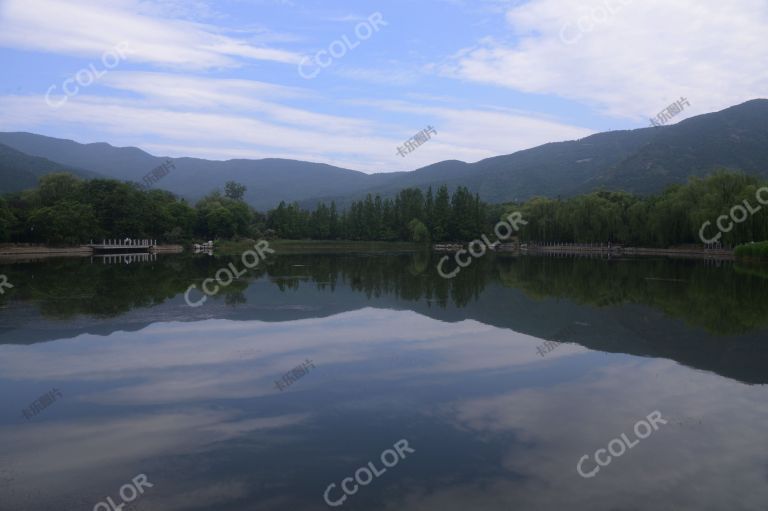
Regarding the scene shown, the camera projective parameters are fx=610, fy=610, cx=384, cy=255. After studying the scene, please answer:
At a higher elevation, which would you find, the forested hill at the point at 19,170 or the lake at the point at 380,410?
the forested hill at the point at 19,170

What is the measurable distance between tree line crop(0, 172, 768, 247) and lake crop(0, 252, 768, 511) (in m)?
48.3

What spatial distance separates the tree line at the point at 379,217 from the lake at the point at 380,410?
48.3 metres

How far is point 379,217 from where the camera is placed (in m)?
95.4

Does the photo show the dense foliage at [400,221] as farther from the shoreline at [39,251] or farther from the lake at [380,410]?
the lake at [380,410]

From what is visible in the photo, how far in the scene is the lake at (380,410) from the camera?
5.61 m

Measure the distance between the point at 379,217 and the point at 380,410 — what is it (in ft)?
289

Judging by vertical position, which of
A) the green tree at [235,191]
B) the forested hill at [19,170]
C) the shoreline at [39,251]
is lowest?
the shoreline at [39,251]


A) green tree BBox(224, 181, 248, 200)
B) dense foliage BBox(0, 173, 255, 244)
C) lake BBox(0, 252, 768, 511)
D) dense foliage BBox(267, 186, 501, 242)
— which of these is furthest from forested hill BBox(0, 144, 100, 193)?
lake BBox(0, 252, 768, 511)

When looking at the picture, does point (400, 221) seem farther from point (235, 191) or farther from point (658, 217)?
point (235, 191)

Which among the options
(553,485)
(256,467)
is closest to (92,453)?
(256,467)

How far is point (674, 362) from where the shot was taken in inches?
434

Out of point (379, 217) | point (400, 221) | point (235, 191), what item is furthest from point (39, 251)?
point (235, 191)

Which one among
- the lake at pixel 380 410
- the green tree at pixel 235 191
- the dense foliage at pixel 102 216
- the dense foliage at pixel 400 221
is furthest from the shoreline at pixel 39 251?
the green tree at pixel 235 191

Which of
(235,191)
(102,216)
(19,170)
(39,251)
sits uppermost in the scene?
(19,170)
